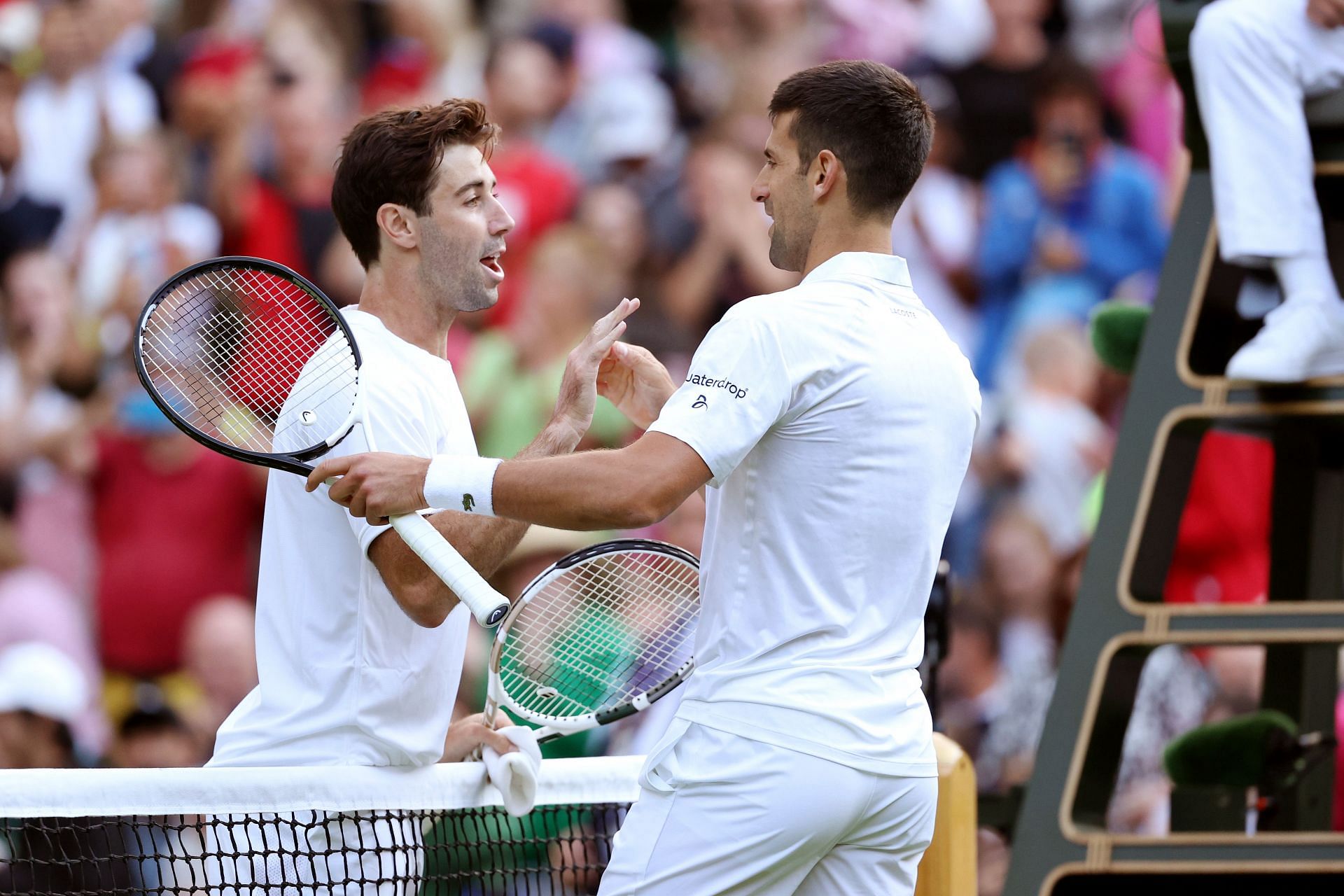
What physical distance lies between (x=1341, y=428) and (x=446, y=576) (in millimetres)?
Answer: 2445

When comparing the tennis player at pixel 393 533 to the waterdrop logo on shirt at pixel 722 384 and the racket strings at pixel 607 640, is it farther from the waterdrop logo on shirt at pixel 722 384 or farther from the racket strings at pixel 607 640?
the waterdrop logo on shirt at pixel 722 384

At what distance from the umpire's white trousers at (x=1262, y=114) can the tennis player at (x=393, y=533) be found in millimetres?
1588

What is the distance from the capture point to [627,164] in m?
6.84

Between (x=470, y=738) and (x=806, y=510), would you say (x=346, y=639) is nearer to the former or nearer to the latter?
(x=470, y=738)

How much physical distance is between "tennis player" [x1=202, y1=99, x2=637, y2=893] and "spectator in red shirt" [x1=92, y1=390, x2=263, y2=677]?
3.24 metres

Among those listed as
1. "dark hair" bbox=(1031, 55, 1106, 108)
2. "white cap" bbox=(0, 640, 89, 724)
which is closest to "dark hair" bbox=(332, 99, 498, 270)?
"white cap" bbox=(0, 640, 89, 724)

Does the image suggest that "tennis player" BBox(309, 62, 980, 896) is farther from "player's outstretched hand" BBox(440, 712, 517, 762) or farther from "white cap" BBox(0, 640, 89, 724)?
"white cap" BBox(0, 640, 89, 724)

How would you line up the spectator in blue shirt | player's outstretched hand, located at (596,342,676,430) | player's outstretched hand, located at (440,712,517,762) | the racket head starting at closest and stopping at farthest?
the racket head → player's outstretched hand, located at (440,712,517,762) → player's outstretched hand, located at (596,342,676,430) → the spectator in blue shirt

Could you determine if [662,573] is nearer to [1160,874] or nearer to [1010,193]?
[1160,874]

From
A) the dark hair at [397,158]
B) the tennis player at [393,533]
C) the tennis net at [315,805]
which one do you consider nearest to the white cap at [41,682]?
the tennis net at [315,805]

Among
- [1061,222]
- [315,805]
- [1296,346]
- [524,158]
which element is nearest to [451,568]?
[315,805]

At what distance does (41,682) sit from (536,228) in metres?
2.55

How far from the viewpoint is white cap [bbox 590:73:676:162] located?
6.87 metres

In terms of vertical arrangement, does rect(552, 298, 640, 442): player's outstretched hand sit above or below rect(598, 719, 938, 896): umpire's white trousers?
above
